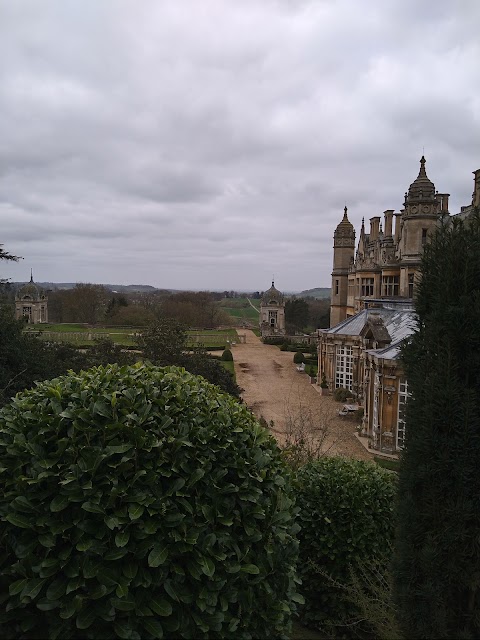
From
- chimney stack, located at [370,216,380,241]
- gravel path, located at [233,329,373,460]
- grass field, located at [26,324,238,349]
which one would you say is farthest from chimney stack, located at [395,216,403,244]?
grass field, located at [26,324,238,349]

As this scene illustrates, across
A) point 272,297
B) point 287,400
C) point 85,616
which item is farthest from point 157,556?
point 272,297

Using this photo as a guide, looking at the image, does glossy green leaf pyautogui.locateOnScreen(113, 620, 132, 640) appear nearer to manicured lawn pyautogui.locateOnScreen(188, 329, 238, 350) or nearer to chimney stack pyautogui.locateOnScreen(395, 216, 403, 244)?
chimney stack pyautogui.locateOnScreen(395, 216, 403, 244)

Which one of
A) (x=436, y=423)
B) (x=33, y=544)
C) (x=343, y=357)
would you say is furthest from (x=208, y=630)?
(x=343, y=357)

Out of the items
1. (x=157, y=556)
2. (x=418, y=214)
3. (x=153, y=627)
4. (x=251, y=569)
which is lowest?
(x=153, y=627)

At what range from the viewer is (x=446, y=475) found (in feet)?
13.5

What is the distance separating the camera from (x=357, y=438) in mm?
17344

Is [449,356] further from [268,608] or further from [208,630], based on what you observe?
[208,630]

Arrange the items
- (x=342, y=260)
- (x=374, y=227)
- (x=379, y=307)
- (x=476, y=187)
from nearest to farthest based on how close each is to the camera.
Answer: (x=476, y=187)
(x=379, y=307)
(x=374, y=227)
(x=342, y=260)

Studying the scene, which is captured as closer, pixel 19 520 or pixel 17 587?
pixel 17 587

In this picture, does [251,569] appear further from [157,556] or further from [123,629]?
[123,629]

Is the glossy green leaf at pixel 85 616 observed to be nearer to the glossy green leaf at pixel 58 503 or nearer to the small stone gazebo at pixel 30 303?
the glossy green leaf at pixel 58 503

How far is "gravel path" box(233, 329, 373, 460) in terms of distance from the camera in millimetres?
16312

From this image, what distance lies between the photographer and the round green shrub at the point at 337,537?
605 centimetres

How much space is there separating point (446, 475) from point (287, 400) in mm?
18157
